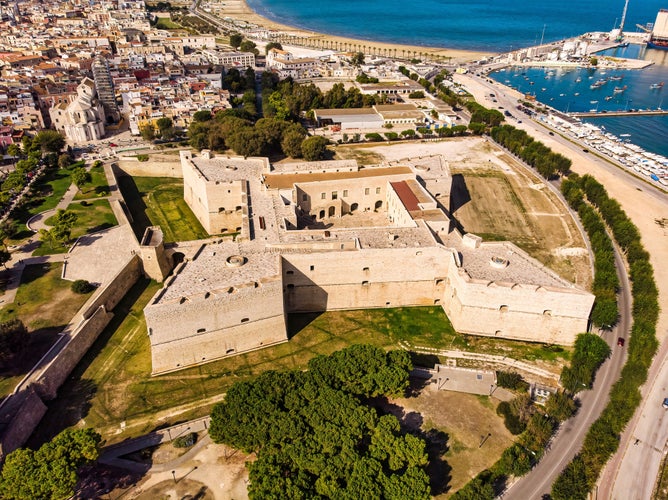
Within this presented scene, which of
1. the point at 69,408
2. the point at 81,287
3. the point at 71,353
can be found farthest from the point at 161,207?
the point at 69,408

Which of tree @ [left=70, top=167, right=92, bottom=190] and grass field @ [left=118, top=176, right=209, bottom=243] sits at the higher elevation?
tree @ [left=70, top=167, right=92, bottom=190]

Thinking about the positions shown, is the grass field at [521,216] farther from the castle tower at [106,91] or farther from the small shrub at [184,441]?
the castle tower at [106,91]

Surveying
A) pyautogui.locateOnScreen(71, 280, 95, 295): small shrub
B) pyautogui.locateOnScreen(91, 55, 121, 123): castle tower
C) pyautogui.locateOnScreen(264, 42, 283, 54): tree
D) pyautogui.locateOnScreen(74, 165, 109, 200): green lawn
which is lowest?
pyautogui.locateOnScreen(71, 280, 95, 295): small shrub

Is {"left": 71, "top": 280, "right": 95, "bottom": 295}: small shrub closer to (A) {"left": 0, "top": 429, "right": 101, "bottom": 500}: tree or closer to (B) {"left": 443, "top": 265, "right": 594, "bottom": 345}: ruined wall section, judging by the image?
(A) {"left": 0, "top": 429, "right": 101, "bottom": 500}: tree

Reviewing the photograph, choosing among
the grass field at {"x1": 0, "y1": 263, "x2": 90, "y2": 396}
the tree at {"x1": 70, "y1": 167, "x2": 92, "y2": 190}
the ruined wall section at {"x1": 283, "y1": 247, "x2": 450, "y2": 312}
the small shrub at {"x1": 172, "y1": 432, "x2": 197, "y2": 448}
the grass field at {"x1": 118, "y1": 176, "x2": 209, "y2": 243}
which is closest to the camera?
the small shrub at {"x1": 172, "y1": 432, "x2": 197, "y2": 448}

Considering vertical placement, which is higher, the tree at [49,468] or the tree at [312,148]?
the tree at [312,148]

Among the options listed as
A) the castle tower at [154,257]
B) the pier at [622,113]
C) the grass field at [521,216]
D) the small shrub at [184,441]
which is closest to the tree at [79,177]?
the castle tower at [154,257]

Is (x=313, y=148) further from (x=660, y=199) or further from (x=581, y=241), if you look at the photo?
(x=660, y=199)

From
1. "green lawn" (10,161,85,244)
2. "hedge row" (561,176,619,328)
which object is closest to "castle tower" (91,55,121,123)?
"green lawn" (10,161,85,244)
